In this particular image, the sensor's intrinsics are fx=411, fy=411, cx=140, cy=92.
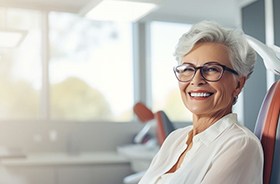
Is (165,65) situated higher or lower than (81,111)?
higher

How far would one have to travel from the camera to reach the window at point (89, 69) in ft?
14.4

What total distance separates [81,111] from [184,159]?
300 cm

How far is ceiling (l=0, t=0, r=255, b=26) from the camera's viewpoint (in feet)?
12.7

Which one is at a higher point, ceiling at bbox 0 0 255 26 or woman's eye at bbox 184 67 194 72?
ceiling at bbox 0 0 255 26

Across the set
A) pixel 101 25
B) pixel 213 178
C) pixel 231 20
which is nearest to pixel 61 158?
pixel 101 25

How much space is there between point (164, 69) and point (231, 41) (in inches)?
129

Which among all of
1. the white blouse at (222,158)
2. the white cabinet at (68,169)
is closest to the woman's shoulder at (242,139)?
the white blouse at (222,158)

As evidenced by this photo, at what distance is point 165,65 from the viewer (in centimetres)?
477

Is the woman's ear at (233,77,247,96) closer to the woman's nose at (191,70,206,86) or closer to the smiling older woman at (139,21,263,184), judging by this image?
the smiling older woman at (139,21,263,184)

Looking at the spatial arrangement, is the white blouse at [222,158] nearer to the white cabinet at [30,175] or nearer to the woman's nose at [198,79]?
the woman's nose at [198,79]

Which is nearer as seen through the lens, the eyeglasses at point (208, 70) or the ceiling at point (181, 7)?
the eyeglasses at point (208, 70)

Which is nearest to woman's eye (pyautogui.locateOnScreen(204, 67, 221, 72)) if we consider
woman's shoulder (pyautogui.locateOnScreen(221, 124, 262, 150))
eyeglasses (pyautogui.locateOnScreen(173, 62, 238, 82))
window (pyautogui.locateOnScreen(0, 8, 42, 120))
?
eyeglasses (pyautogui.locateOnScreen(173, 62, 238, 82))

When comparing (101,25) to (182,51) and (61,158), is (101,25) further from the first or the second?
(182,51)

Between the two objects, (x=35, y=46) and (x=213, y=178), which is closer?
(x=213, y=178)
